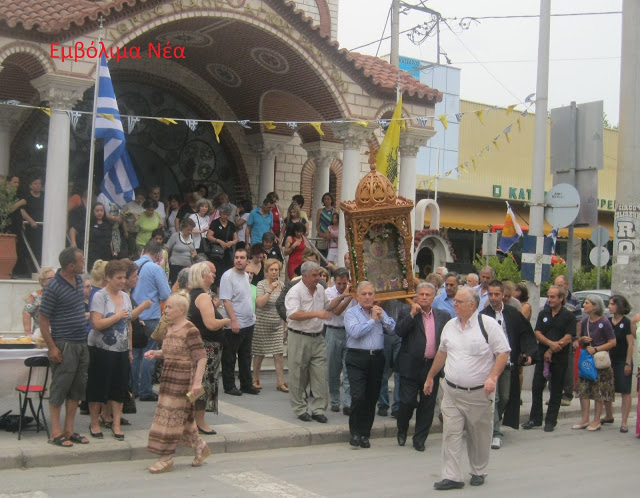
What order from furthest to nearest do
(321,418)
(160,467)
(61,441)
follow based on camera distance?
(321,418) → (61,441) → (160,467)

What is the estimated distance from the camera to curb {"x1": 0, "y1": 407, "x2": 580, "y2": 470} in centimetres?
765

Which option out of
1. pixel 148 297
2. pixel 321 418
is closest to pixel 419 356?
pixel 321 418

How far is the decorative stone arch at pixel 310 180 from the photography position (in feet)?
68.0

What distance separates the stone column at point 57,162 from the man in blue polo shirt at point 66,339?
5.67 m

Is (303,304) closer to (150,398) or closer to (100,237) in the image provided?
(150,398)

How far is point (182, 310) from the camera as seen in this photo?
7.62m

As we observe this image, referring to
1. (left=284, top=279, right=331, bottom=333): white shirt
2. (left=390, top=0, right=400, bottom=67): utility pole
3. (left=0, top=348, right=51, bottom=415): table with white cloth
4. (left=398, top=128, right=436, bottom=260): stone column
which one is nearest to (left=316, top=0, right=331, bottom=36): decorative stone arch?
(left=390, top=0, right=400, bottom=67): utility pole

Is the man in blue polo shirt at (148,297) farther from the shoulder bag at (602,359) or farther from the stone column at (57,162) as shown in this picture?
the shoulder bag at (602,359)

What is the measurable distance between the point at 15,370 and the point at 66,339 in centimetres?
69

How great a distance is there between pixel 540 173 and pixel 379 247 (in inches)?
131

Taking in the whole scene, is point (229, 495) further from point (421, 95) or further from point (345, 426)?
point (421, 95)

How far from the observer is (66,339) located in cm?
806

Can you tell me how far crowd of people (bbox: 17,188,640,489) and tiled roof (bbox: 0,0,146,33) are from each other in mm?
3067

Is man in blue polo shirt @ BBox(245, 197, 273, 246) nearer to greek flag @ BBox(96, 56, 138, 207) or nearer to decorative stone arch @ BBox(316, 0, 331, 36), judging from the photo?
greek flag @ BBox(96, 56, 138, 207)
